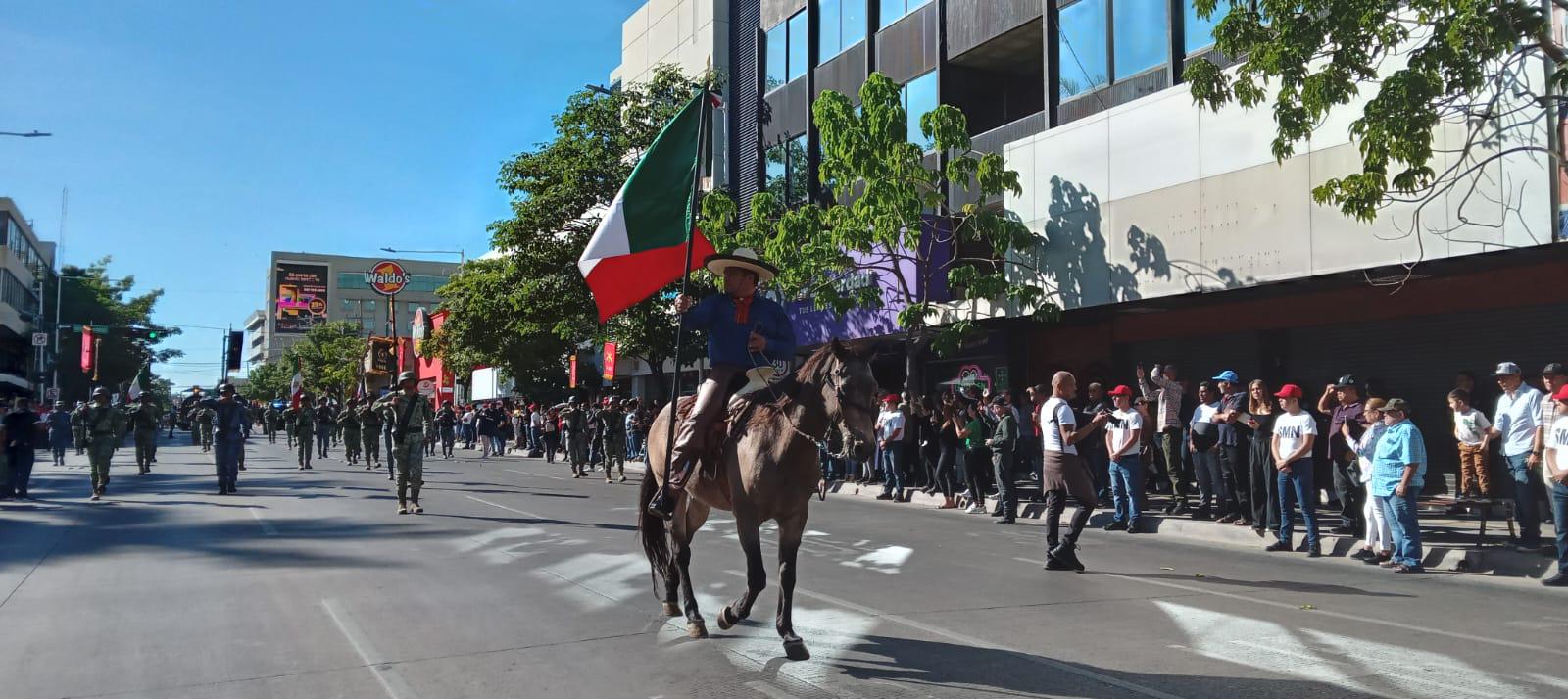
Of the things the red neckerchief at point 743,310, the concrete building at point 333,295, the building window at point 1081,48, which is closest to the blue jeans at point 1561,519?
the red neckerchief at point 743,310

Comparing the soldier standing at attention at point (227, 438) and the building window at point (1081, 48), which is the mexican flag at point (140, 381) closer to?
the soldier standing at attention at point (227, 438)

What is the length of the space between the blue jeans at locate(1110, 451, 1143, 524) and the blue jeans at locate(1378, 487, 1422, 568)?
3.51 meters

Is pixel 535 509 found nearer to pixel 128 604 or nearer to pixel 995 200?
pixel 128 604

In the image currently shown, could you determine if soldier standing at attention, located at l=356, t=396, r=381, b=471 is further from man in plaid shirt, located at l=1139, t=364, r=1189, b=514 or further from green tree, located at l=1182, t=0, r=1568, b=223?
green tree, located at l=1182, t=0, r=1568, b=223

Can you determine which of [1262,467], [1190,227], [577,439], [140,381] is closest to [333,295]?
[140,381]

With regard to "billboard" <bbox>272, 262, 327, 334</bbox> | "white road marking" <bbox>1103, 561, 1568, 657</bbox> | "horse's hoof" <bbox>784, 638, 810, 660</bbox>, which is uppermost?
"billboard" <bbox>272, 262, 327, 334</bbox>

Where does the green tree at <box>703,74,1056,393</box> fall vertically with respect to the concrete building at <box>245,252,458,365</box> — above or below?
below

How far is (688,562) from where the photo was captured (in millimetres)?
7367

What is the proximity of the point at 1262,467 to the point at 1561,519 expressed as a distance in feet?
11.4

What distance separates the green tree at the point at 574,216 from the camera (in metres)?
29.0

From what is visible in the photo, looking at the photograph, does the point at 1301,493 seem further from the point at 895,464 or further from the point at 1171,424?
the point at 895,464

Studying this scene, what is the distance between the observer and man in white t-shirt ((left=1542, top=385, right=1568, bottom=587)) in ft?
31.2

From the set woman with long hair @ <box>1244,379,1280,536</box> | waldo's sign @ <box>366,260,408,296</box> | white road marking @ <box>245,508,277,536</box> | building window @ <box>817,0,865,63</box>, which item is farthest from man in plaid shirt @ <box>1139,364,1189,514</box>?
waldo's sign @ <box>366,260,408,296</box>

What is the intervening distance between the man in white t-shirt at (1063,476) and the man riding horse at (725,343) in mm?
4050
